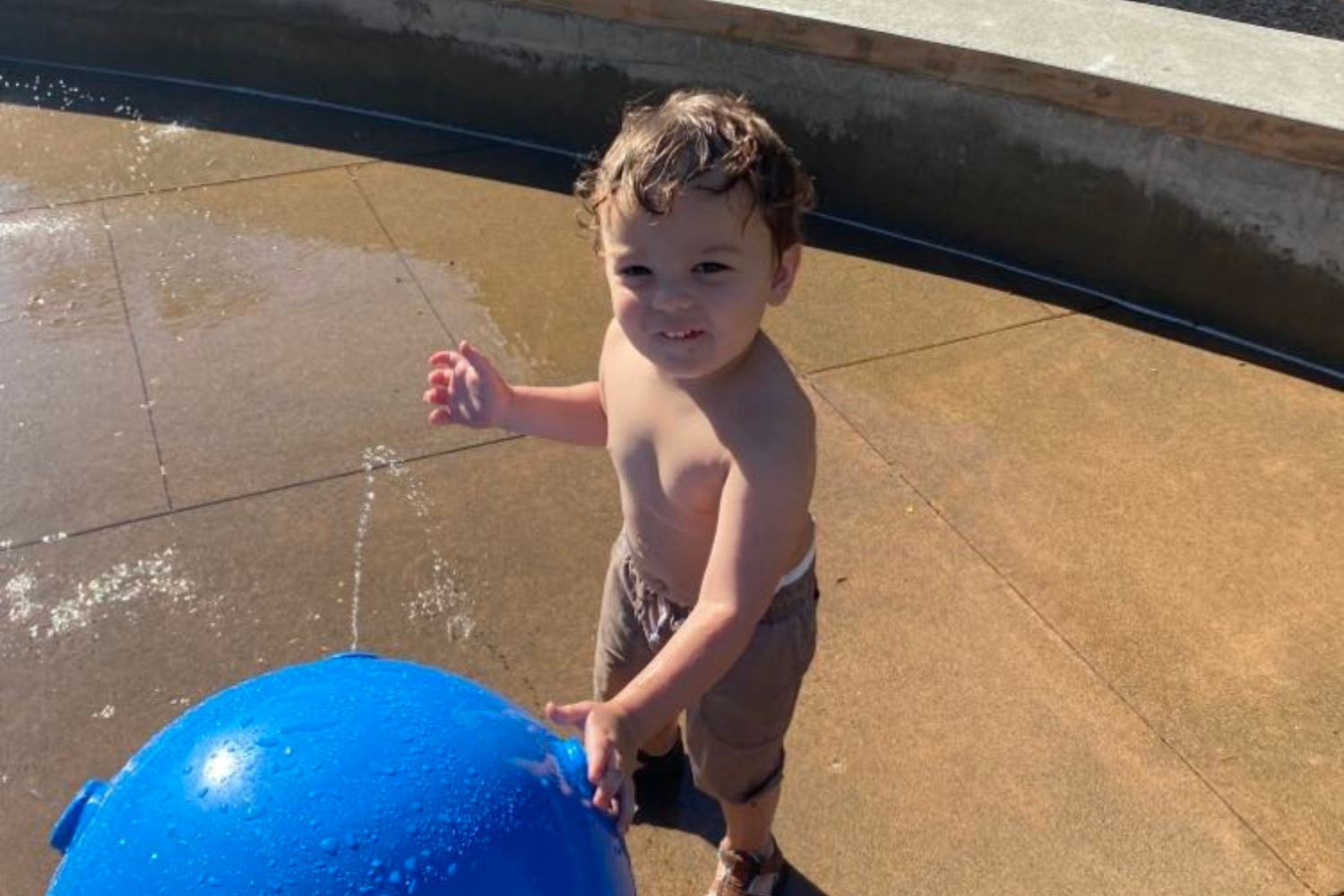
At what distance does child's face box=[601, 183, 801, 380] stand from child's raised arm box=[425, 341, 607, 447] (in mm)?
439

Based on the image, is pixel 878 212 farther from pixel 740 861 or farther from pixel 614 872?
pixel 614 872

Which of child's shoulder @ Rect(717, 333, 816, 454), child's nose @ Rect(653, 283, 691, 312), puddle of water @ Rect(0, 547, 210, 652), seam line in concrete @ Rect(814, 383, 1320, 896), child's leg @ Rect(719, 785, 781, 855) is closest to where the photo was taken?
child's nose @ Rect(653, 283, 691, 312)

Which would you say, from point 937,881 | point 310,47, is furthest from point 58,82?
point 937,881

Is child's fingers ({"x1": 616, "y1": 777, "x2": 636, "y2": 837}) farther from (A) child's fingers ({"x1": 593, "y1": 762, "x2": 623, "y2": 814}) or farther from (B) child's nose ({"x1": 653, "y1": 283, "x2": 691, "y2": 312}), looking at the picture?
(B) child's nose ({"x1": 653, "y1": 283, "x2": 691, "y2": 312})

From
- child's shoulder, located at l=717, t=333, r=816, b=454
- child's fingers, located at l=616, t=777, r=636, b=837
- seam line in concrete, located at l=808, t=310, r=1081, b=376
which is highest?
child's shoulder, located at l=717, t=333, r=816, b=454

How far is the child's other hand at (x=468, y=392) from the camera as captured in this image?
7.98 ft

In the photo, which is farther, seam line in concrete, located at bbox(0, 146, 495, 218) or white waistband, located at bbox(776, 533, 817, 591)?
seam line in concrete, located at bbox(0, 146, 495, 218)

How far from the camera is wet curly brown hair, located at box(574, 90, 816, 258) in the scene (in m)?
1.90

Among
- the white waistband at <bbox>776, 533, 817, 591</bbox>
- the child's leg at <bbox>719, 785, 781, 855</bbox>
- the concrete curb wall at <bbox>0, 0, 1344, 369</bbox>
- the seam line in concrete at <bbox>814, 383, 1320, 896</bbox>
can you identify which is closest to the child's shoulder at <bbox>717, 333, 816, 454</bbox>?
the white waistband at <bbox>776, 533, 817, 591</bbox>

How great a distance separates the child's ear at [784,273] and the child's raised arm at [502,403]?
1.66ft

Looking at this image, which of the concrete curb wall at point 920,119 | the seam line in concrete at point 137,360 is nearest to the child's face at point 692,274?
the seam line in concrete at point 137,360

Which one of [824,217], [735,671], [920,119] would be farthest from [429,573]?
[920,119]

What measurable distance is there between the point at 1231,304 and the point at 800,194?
3.06 m

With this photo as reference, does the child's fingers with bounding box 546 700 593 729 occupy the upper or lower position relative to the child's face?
lower
